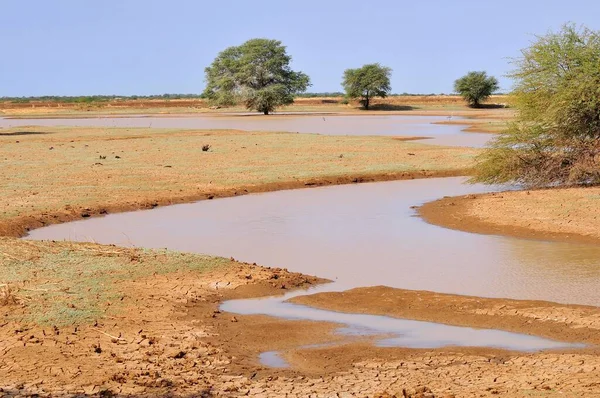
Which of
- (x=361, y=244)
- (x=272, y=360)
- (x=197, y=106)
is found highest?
(x=197, y=106)

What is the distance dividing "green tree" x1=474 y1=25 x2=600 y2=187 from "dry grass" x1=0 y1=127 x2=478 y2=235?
543cm

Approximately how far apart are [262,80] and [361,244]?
64678 millimetres

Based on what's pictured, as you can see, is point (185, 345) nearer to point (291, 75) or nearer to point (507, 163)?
point (507, 163)

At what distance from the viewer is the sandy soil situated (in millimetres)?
16031

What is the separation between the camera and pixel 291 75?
80625mm

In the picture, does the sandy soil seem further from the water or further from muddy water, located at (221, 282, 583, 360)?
muddy water, located at (221, 282, 583, 360)

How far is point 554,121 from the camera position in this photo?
21078mm

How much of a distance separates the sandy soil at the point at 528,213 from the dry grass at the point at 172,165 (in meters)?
6.05

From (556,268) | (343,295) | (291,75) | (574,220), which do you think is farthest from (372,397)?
(291,75)

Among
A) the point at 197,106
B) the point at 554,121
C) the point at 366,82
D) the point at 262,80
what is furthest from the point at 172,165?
the point at 197,106

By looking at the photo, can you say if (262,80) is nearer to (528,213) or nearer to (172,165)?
(172,165)

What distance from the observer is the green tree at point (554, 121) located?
20.5 meters

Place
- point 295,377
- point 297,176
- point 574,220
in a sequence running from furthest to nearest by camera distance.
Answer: point 297,176 → point 574,220 → point 295,377

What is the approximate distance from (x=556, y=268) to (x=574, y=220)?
13.0 ft
